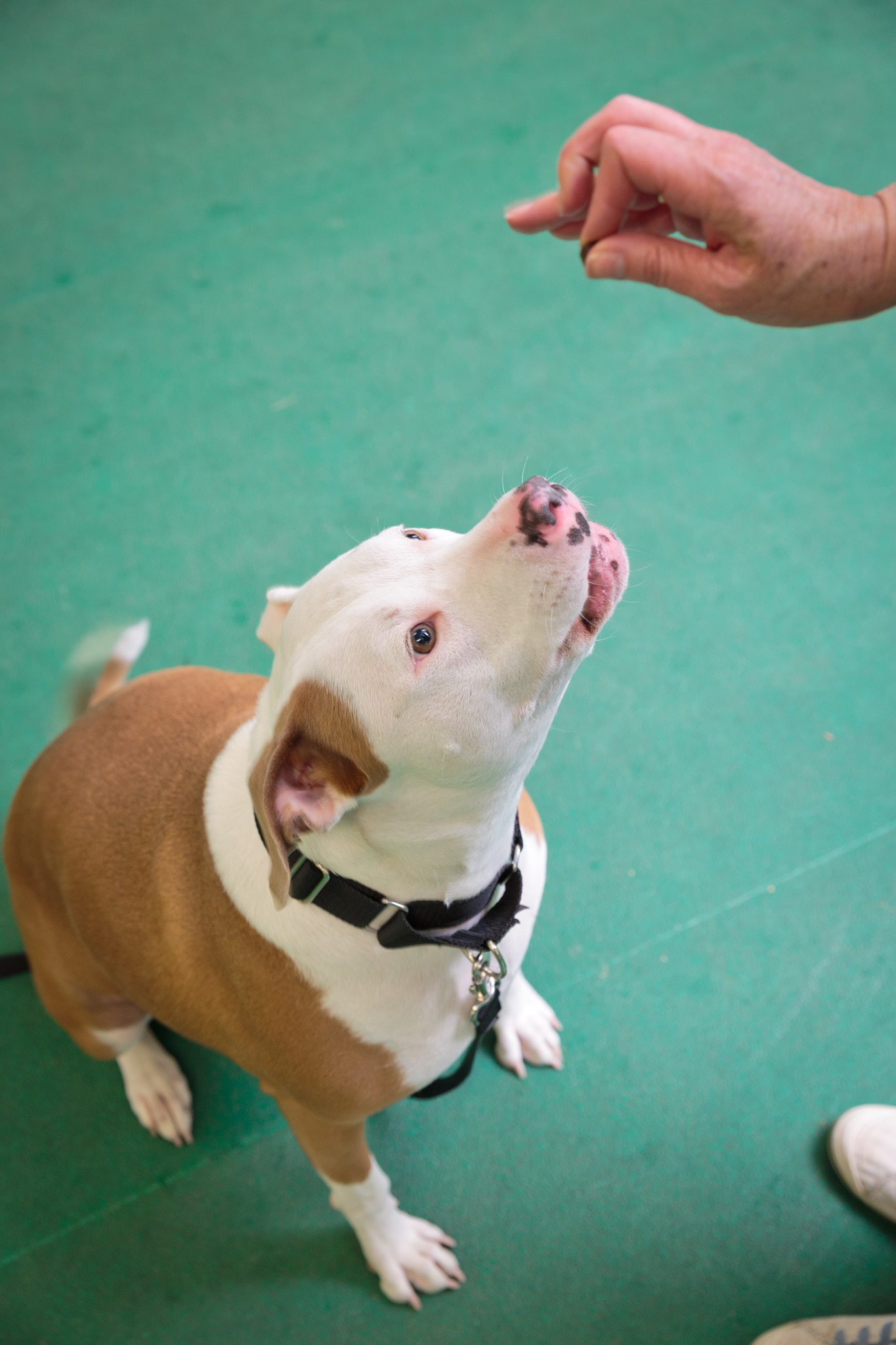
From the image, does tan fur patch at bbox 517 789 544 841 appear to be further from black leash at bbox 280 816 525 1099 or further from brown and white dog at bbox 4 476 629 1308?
black leash at bbox 280 816 525 1099

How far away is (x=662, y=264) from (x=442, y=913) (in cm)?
111

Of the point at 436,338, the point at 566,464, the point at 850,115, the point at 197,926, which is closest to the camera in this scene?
the point at 197,926

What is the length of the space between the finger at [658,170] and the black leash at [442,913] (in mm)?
993

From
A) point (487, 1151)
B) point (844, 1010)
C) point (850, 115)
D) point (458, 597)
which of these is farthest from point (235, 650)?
point (850, 115)

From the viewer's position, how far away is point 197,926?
1.56 metres

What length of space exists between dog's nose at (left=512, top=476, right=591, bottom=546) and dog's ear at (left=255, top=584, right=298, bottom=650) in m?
0.41

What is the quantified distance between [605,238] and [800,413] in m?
1.41

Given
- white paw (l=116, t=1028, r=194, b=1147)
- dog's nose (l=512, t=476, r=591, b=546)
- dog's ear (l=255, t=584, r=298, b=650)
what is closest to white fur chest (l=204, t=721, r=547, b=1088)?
dog's ear (l=255, t=584, r=298, b=650)

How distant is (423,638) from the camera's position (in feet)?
3.89

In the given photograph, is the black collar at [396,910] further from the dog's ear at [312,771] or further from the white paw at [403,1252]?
the white paw at [403,1252]

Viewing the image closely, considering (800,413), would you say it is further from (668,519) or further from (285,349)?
(285,349)

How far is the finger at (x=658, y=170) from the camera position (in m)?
1.47

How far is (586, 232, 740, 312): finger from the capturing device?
157 cm

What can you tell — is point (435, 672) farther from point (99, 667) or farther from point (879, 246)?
point (99, 667)
